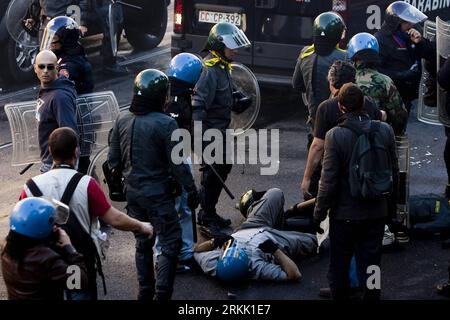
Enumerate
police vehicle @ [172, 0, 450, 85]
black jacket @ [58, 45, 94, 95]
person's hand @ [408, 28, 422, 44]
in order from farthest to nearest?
1. police vehicle @ [172, 0, 450, 85]
2. person's hand @ [408, 28, 422, 44]
3. black jacket @ [58, 45, 94, 95]

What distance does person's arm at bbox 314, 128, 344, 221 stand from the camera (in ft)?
22.5

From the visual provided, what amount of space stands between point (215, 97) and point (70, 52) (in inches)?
51.9

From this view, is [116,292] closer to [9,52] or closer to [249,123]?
[249,123]

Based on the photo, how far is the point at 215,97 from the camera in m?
8.80

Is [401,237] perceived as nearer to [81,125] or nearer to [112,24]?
[81,125]

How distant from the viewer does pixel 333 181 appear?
22.6 feet

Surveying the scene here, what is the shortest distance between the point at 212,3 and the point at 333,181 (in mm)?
5789

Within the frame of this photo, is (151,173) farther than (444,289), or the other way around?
(444,289)

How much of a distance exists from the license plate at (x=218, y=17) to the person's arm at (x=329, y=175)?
17.9 feet

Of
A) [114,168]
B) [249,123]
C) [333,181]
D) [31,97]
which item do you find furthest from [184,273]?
[31,97]

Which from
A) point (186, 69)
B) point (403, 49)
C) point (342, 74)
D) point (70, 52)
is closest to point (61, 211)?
point (186, 69)

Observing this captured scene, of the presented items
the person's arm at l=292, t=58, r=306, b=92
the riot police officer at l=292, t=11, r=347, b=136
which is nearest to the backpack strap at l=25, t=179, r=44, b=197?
the riot police officer at l=292, t=11, r=347, b=136

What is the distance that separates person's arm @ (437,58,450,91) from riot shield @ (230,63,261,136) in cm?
211

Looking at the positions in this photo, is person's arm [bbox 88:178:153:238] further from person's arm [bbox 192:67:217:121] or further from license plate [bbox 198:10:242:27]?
license plate [bbox 198:10:242:27]
